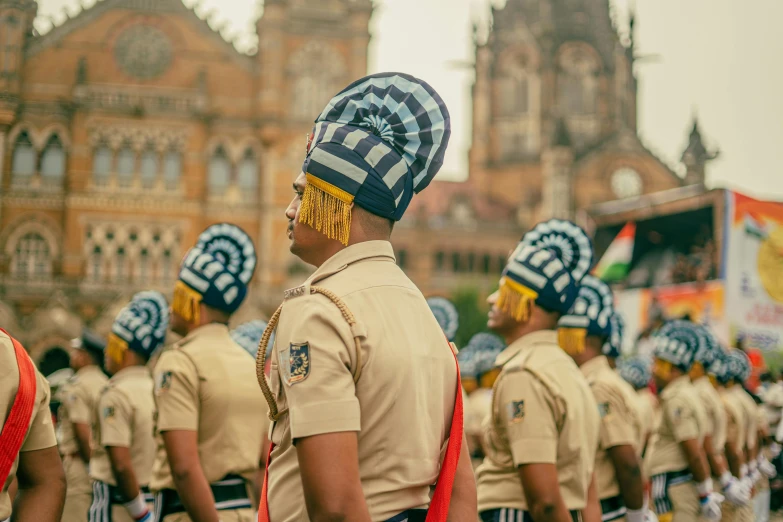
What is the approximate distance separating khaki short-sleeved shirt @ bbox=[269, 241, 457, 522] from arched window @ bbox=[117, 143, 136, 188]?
1452 inches

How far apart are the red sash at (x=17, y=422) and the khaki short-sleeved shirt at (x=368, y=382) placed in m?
0.85

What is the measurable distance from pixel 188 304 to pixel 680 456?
4.76 metres

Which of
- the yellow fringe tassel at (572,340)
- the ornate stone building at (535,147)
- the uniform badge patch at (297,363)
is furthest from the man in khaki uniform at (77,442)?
the ornate stone building at (535,147)

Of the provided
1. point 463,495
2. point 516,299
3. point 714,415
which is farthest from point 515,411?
point 714,415

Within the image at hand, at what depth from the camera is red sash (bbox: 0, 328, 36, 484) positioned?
287 centimetres

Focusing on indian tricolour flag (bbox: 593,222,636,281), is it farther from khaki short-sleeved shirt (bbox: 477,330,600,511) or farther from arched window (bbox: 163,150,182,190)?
khaki short-sleeved shirt (bbox: 477,330,600,511)

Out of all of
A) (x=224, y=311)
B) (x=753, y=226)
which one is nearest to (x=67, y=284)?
(x=753, y=226)

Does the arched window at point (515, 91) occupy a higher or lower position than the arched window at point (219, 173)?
higher

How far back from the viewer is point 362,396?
8.18ft

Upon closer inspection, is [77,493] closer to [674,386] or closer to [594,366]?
[594,366]

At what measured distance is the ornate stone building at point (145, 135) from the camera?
3697 cm

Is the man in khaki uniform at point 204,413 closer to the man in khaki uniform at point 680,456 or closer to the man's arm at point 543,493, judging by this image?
the man's arm at point 543,493

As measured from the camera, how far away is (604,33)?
5903cm

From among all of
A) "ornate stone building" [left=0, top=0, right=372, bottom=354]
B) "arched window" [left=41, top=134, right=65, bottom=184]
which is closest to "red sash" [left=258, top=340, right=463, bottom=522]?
"ornate stone building" [left=0, top=0, right=372, bottom=354]
